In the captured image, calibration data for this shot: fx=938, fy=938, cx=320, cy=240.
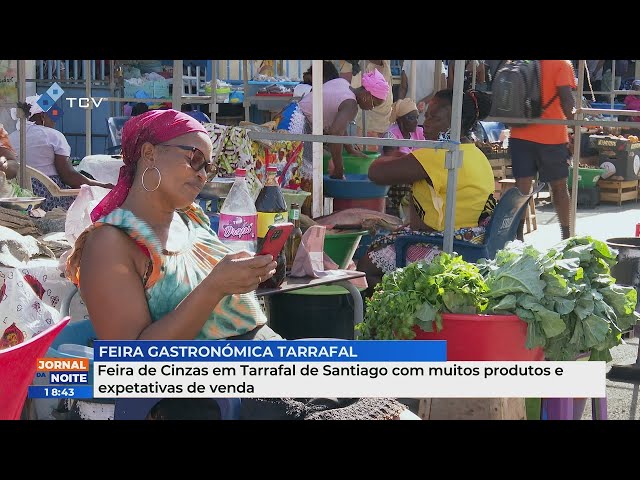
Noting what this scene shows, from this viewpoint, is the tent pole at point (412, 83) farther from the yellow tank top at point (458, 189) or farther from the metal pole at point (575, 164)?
the yellow tank top at point (458, 189)

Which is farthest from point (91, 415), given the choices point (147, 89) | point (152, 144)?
point (147, 89)

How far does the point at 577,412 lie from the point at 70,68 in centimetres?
971

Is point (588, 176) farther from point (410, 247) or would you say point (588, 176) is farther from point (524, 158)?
point (410, 247)

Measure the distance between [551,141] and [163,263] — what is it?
500 cm

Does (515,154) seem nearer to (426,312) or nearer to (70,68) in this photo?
(426,312)

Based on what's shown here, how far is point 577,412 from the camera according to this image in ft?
11.8

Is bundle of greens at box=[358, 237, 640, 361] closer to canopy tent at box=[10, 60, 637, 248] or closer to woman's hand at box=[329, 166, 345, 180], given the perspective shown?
canopy tent at box=[10, 60, 637, 248]

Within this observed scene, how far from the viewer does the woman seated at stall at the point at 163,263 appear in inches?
103

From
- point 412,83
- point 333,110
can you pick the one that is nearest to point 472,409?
point 333,110

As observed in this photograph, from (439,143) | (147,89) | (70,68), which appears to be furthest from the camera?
(70,68)

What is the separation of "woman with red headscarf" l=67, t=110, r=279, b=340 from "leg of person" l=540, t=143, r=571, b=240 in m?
4.66

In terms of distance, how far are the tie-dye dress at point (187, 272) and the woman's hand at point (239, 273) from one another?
198 millimetres

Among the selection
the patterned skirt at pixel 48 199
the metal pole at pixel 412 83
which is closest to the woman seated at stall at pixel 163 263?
the patterned skirt at pixel 48 199

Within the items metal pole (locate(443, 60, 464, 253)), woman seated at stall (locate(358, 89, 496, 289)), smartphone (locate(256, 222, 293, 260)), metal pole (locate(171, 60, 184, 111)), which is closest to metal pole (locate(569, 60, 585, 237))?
woman seated at stall (locate(358, 89, 496, 289))
